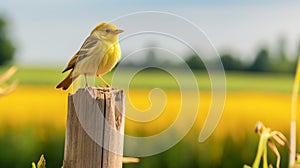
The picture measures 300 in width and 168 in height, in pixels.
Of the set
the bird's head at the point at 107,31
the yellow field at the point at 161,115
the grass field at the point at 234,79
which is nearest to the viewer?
the bird's head at the point at 107,31

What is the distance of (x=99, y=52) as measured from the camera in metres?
1.67

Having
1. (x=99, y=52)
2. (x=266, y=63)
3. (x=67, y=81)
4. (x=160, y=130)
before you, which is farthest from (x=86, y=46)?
(x=266, y=63)

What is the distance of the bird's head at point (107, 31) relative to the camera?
5.33 feet

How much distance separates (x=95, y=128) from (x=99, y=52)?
0.62ft

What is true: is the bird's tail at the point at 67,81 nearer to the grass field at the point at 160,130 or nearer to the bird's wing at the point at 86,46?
the bird's wing at the point at 86,46

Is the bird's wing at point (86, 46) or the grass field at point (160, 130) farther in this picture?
the grass field at point (160, 130)

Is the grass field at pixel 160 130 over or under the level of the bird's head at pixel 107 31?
under

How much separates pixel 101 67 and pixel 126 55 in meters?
0.07

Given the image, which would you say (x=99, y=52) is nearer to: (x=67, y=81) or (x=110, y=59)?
(x=110, y=59)

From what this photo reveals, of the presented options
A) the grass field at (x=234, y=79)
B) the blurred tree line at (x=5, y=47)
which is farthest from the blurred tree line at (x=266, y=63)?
the blurred tree line at (x=5, y=47)

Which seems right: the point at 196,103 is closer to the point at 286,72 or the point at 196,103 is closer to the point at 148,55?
the point at 148,55

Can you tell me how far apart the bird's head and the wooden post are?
13cm

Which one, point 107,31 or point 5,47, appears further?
point 5,47

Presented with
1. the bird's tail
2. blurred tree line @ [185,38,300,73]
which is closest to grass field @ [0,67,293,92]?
blurred tree line @ [185,38,300,73]
